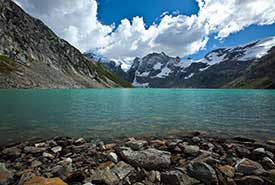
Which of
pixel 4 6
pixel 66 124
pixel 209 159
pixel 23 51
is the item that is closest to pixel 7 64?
pixel 23 51

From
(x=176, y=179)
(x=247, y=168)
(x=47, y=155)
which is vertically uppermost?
(x=247, y=168)

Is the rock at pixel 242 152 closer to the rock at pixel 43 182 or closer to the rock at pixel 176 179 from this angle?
the rock at pixel 176 179

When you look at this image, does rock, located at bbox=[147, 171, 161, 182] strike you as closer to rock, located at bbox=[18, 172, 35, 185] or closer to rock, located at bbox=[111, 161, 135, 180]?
rock, located at bbox=[111, 161, 135, 180]

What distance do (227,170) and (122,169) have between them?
5.19 meters

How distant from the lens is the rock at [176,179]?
33.9ft

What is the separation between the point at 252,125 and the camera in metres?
28.6

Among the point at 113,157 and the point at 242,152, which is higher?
the point at 242,152

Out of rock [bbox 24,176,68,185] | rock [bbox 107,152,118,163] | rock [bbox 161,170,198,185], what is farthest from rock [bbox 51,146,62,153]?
rock [bbox 161,170,198,185]

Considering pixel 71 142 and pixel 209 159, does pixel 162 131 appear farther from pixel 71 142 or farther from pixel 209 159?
pixel 209 159

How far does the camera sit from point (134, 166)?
12344 mm

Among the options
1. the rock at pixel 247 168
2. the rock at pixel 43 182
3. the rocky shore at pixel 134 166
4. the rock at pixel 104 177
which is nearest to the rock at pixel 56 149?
the rocky shore at pixel 134 166

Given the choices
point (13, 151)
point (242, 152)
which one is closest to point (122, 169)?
point (242, 152)

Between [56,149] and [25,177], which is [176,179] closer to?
[25,177]

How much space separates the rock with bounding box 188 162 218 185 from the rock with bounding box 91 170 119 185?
349cm
